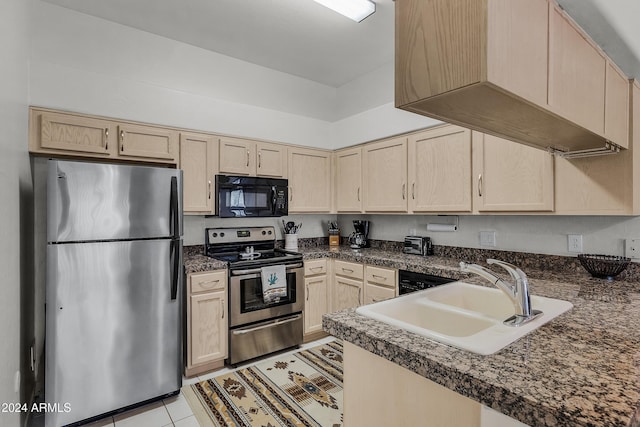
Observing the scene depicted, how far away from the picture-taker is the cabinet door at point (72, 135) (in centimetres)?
217

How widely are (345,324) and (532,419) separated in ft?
1.85

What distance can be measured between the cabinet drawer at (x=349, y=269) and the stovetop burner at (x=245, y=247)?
1.47 ft

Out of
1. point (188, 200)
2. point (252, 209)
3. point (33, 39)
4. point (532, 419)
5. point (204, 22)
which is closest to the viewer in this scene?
point (532, 419)

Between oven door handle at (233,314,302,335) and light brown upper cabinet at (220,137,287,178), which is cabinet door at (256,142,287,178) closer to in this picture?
light brown upper cabinet at (220,137,287,178)

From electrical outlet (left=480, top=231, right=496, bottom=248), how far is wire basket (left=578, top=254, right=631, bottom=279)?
675 millimetres

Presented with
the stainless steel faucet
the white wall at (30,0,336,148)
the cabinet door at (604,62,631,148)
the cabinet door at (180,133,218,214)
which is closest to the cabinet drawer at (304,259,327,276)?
the cabinet door at (180,133,218,214)

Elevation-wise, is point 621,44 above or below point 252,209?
above

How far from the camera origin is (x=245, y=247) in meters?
3.33

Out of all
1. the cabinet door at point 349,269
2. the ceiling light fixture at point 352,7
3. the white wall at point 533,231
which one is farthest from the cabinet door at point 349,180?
the ceiling light fixture at point 352,7

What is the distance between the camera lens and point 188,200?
2.78m

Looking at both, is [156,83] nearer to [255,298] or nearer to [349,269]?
[255,298]

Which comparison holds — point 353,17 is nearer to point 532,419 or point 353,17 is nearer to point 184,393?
point 532,419

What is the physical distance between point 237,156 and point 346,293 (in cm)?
178

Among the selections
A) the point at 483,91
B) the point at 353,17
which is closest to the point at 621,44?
the point at 353,17
